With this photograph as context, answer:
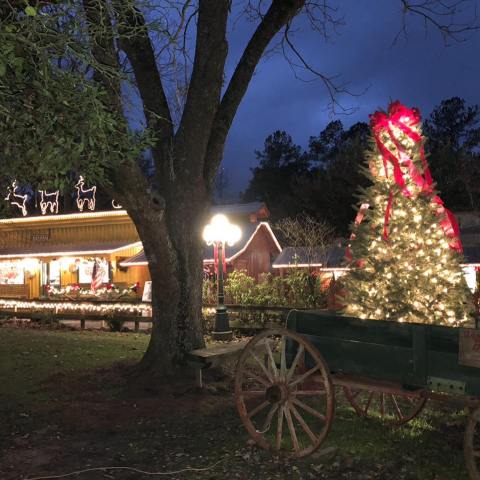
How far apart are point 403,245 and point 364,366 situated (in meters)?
2.05

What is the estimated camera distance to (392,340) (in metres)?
4.97

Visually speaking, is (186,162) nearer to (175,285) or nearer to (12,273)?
(175,285)

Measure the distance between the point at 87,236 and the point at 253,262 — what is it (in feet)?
29.6

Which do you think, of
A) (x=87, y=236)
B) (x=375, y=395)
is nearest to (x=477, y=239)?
(x=87, y=236)

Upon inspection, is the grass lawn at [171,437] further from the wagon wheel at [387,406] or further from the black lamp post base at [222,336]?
the black lamp post base at [222,336]

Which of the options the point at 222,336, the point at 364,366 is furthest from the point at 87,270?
the point at 364,366

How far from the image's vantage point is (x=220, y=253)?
13.5 meters

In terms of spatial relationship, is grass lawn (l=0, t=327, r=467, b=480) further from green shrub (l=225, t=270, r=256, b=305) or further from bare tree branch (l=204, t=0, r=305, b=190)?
green shrub (l=225, t=270, r=256, b=305)

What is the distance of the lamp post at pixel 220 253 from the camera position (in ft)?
43.4

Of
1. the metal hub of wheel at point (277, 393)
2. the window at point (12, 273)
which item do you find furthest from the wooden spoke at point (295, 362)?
the window at point (12, 273)

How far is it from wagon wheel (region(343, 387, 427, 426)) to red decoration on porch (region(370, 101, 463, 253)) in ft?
6.36

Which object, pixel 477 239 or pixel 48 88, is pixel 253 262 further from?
pixel 48 88

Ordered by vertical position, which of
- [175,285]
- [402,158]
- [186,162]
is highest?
[186,162]

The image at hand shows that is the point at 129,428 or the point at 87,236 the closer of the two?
the point at 129,428
